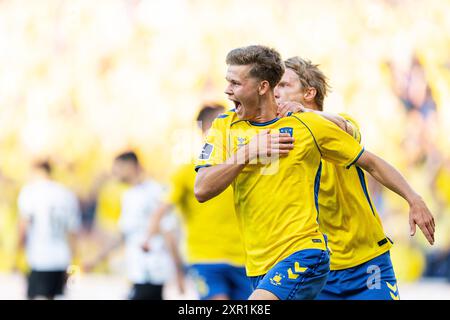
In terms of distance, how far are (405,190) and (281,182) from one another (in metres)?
0.69

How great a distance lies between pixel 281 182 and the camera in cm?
519

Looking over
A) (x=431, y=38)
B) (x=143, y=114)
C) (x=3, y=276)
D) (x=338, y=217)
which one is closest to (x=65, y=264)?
(x=338, y=217)

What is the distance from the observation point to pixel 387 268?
5957mm

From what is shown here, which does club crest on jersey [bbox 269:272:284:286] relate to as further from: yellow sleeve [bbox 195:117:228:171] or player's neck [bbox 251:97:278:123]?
player's neck [bbox 251:97:278:123]

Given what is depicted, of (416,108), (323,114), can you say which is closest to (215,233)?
(323,114)

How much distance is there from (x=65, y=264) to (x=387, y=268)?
5514mm

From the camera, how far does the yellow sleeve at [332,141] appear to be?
5.30 metres

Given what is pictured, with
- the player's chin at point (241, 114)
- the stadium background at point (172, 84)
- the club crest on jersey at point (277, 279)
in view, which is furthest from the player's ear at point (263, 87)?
the stadium background at point (172, 84)

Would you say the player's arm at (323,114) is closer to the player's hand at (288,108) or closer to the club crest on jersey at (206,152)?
the player's hand at (288,108)

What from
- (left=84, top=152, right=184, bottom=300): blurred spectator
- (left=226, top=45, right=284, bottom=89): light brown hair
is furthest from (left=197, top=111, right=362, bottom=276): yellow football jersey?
(left=84, top=152, right=184, bottom=300): blurred spectator

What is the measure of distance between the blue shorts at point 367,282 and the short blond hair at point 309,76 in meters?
1.11

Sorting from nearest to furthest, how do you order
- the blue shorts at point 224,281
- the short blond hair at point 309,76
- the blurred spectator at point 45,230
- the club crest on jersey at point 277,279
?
the club crest on jersey at point 277,279, the short blond hair at point 309,76, the blue shorts at point 224,281, the blurred spectator at point 45,230

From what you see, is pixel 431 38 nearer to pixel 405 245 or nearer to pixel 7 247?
pixel 405 245
